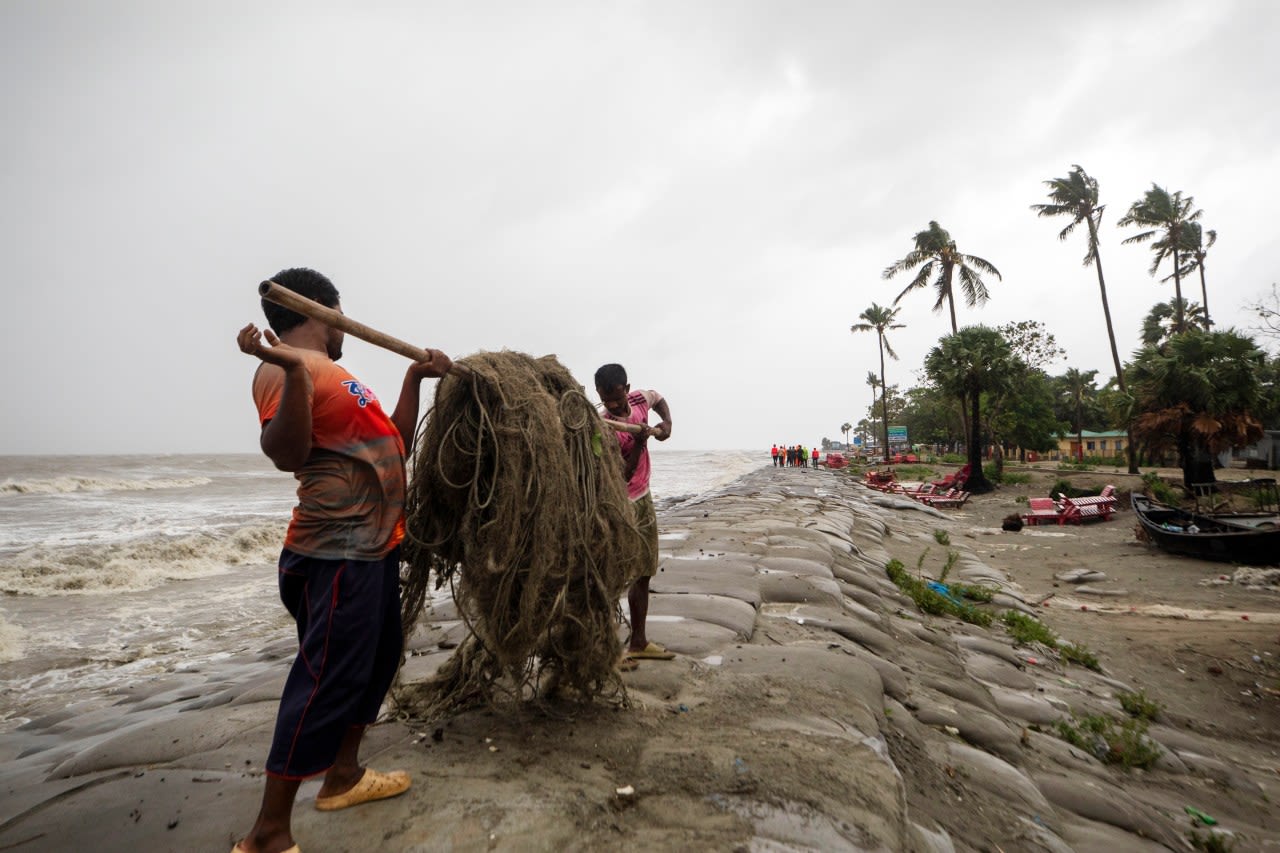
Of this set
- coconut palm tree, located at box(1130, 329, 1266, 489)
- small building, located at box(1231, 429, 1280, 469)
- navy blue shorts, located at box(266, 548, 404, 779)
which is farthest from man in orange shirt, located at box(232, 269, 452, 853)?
small building, located at box(1231, 429, 1280, 469)

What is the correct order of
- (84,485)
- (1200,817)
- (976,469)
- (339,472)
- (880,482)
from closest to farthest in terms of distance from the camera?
(339,472)
(1200,817)
(976,469)
(880,482)
(84,485)

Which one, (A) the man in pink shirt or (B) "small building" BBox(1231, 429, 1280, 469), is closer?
(A) the man in pink shirt

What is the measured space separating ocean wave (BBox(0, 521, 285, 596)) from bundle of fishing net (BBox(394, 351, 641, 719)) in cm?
922

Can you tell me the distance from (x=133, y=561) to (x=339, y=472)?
37.0ft

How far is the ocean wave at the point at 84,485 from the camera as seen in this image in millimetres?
23203

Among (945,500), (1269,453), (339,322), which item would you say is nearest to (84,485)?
(339,322)

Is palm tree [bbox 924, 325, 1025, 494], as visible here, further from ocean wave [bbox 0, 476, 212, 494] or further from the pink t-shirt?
ocean wave [bbox 0, 476, 212, 494]

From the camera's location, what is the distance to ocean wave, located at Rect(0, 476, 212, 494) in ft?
76.1

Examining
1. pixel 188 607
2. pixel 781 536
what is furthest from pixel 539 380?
pixel 188 607

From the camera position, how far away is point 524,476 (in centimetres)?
243

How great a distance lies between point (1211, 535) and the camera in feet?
34.8

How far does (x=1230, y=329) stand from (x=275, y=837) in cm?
2382

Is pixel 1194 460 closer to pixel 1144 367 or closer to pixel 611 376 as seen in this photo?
pixel 1144 367

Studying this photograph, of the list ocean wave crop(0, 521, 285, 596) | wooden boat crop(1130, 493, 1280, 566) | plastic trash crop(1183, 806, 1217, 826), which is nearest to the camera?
plastic trash crop(1183, 806, 1217, 826)
